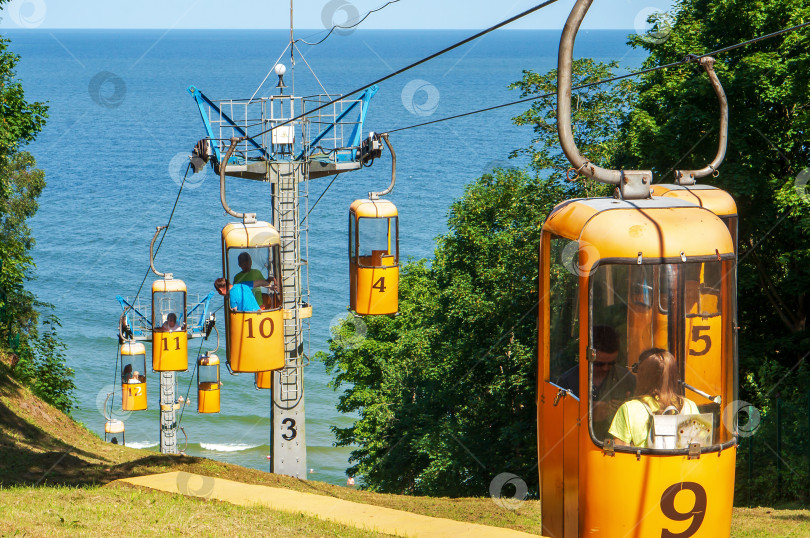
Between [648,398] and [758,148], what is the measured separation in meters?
14.7

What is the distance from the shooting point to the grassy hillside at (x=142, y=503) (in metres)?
9.15

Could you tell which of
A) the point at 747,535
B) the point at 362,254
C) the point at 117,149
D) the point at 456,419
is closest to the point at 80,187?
the point at 117,149

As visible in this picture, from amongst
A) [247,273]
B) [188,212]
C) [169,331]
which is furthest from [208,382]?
[188,212]

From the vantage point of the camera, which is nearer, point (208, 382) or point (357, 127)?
point (357, 127)

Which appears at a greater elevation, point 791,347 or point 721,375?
point 721,375

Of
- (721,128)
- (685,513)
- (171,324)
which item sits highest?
(721,128)

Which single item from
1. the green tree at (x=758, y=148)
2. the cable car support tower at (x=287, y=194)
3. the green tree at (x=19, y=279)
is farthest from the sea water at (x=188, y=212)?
the cable car support tower at (x=287, y=194)

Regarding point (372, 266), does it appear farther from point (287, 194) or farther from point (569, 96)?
point (569, 96)

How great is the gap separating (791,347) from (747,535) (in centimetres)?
928

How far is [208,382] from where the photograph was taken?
2748cm

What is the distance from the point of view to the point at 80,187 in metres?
96.2

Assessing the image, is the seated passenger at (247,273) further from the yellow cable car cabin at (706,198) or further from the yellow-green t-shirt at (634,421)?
the yellow-green t-shirt at (634,421)

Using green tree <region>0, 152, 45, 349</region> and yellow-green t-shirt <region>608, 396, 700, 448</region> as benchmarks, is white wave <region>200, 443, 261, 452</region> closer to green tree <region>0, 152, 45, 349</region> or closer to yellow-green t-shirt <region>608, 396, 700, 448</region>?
green tree <region>0, 152, 45, 349</region>

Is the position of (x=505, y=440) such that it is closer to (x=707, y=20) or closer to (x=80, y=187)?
(x=707, y=20)
